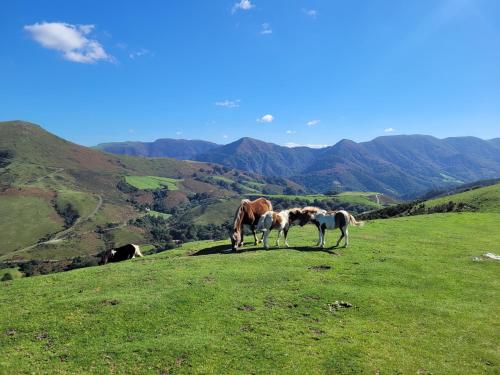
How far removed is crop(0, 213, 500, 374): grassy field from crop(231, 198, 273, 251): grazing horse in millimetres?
2040

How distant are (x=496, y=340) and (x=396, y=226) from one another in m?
25.0

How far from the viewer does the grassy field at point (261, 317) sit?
13.5 meters

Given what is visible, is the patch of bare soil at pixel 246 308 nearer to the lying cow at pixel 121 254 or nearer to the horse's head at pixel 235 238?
the horse's head at pixel 235 238

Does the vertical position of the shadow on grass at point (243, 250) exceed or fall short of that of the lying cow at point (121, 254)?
it exceeds it

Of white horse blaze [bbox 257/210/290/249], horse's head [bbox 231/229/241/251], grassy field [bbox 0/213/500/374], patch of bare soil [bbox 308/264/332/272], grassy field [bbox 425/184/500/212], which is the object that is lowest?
grassy field [bbox 0/213/500/374]

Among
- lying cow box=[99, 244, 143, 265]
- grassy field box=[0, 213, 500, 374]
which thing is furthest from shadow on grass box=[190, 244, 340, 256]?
lying cow box=[99, 244, 143, 265]

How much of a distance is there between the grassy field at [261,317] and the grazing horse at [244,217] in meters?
2.04

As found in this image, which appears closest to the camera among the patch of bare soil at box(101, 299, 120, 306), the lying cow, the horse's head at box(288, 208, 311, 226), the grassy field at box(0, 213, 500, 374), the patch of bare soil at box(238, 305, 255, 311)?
the grassy field at box(0, 213, 500, 374)

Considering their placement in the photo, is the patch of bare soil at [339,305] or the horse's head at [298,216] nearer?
the patch of bare soil at [339,305]

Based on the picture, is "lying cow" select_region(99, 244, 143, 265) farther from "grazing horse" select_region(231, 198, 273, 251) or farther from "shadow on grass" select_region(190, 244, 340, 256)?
"grazing horse" select_region(231, 198, 273, 251)

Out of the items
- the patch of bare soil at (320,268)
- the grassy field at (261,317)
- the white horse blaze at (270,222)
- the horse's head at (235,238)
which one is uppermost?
the white horse blaze at (270,222)

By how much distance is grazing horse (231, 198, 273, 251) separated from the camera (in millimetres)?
27000

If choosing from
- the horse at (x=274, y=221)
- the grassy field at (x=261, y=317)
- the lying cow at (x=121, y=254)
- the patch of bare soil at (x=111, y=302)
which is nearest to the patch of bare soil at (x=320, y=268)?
the grassy field at (x=261, y=317)

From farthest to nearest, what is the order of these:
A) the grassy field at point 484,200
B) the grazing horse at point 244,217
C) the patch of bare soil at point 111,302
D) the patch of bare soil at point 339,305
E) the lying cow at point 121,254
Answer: the grassy field at point 484,200
the lying cow at point 121,254
the grazing horse at point 244,217
the patch of bare soil at point 339,305
the patch of bare soil at point 111,302
